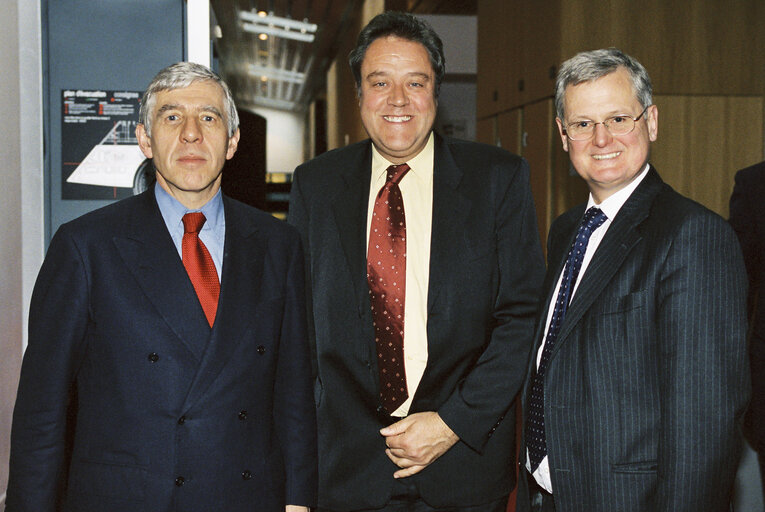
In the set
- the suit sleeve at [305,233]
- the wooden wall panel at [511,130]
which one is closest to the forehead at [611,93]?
the suit sleeve at [305,233]

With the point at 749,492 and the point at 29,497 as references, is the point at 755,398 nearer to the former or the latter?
the point at 749,492

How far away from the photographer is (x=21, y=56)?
2508 millimetres

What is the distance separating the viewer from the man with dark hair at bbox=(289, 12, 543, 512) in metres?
1.85

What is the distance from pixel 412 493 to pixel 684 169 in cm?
448

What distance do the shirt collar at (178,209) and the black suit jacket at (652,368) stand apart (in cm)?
90

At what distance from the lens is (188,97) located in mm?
1682

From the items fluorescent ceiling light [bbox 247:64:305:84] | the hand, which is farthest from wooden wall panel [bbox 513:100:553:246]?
fluorescent ceiling light [bbox 247:64:305:84]

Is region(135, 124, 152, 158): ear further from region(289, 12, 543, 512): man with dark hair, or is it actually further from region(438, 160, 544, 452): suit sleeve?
region(438, 160, 544, 452): suit sleeve

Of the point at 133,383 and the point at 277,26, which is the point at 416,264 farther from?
the point at 277,26

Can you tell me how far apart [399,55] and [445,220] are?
48 centimetres

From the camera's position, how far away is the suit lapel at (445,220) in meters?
1.86

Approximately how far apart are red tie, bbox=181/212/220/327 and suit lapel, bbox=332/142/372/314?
1.33 ft

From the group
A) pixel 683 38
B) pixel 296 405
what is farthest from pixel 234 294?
pixel 683 38

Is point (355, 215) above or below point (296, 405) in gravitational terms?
above
